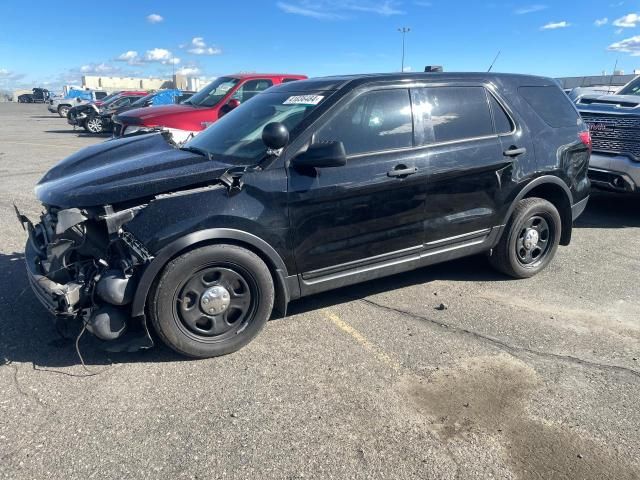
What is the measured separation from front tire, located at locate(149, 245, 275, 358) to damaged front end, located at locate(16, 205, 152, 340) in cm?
20

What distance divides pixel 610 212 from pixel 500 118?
13.7ft

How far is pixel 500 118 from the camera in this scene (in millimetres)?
4480

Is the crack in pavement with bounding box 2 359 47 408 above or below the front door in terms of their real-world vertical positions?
below

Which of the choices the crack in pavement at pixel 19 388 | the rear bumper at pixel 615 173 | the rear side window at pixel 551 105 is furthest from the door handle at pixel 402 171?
the rear bumper at pixel 615 173

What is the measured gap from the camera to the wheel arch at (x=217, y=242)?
310cm

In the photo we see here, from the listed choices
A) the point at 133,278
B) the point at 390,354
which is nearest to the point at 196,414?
the point at 133,278

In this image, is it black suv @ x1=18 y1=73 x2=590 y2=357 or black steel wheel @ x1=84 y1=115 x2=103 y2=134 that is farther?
black steel wheel @ x1=84 y1=115 x2=103 y2=134

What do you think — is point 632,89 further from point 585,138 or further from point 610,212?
point 585,138

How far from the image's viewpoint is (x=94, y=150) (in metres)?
4.20

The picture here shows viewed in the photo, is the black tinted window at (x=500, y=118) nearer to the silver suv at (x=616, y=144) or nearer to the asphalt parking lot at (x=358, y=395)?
the asphalt parking lot at (x=358, y=395)

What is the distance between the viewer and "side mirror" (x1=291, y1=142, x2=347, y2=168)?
11.2 ft

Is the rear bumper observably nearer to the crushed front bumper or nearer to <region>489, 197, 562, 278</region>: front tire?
<region>489, 197, 562, 278</region>: front tire

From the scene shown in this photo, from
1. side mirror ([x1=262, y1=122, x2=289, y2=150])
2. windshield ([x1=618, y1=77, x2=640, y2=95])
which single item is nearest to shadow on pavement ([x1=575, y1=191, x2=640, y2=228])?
windshield ([x1=618, y1=77, x2=640, y2=95])

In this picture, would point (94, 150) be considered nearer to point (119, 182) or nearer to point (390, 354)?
point (119, 182)
